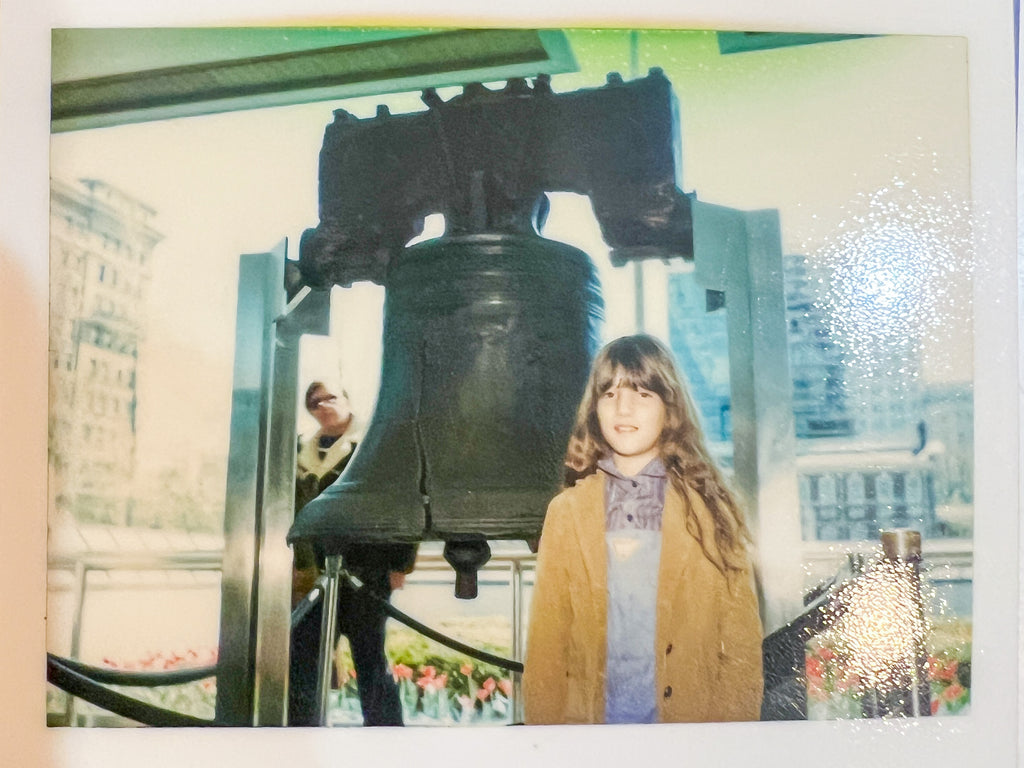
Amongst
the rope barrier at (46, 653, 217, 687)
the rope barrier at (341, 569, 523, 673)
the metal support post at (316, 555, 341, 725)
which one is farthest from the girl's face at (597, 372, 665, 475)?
the rope barrier at (46, 653, 217, 687)

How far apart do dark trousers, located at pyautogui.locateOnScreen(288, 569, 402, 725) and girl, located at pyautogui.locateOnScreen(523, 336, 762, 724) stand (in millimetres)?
166

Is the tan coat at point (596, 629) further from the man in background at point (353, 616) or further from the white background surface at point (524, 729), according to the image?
the man in background at point (353, 616)

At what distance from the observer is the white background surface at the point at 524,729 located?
94 centimetres

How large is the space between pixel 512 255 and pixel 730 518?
0.40 meters

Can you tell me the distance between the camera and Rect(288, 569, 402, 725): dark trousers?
0.94 meters

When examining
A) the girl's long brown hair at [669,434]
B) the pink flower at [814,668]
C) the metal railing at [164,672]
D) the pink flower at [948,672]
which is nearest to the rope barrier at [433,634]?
the metal railing at [164,672]

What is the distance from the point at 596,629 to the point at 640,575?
8 cm

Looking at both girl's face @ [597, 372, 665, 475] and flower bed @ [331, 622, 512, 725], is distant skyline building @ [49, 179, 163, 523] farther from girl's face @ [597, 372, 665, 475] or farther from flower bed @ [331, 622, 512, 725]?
girl's face @ [597, 372, 665, 475]

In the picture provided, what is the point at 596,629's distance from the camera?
94 cm

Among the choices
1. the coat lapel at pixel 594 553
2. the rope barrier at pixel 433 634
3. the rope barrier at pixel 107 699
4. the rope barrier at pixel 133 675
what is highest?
the coat lapel at pixel 594 553

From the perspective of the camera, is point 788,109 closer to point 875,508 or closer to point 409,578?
point 875,508

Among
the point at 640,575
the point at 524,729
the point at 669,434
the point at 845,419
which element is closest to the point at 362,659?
the point at 524,729

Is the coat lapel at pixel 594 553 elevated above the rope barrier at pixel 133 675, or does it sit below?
above

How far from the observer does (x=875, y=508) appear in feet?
3.18
